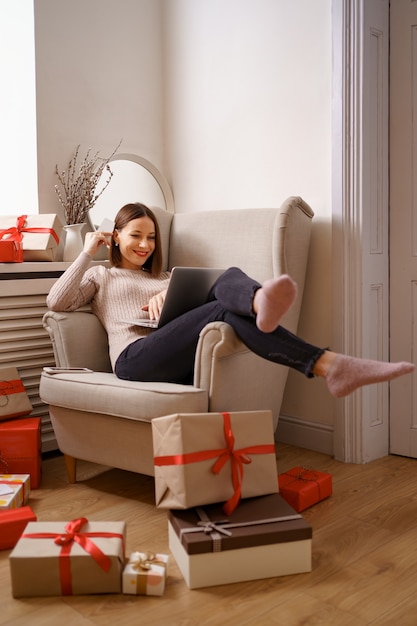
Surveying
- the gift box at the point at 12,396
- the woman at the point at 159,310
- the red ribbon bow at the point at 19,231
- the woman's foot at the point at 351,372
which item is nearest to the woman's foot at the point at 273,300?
the woman at the point at 159,310

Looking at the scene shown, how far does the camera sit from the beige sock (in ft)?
5.72

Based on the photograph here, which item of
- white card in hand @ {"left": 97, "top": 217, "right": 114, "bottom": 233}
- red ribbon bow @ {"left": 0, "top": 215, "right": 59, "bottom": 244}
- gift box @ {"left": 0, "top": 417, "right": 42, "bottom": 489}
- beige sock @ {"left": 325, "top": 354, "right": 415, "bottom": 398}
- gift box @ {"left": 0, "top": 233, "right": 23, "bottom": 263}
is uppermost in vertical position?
white card in hand @ {"left": 97, "top": 217, "right": 114, "bottom": 233}

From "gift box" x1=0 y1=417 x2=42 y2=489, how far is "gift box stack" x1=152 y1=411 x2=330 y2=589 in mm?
733

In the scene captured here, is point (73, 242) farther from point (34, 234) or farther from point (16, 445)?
point (16, 445)

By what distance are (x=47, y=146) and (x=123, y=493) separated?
1630mm

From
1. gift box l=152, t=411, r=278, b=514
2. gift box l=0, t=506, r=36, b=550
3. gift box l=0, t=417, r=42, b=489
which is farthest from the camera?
gift box l=0, t=417, r=42, b=489

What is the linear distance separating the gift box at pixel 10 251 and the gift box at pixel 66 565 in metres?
1.29

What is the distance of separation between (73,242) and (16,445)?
948 mm

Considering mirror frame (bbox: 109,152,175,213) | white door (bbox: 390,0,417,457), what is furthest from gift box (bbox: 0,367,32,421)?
white door (bbox: 390,0,417,457)

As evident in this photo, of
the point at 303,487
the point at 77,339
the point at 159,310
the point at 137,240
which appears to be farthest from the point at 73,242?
the point at 303,487

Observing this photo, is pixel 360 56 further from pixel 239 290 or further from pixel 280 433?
pixel 280 433

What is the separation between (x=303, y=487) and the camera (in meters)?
2.10

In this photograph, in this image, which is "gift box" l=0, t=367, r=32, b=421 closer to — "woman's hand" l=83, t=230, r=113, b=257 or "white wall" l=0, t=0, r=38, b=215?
"woman's hand" l=83, t=230, r=113, b=257

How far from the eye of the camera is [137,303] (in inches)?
99.8
